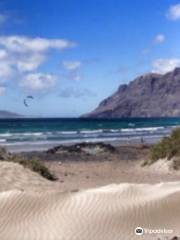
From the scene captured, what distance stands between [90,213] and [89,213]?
0.05 feet

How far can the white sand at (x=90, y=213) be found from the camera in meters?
8.82

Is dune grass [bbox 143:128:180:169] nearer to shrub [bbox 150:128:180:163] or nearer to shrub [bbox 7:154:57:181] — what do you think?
shrub [bbox 150:128:180:163]

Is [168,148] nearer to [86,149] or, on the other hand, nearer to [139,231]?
[86,149]

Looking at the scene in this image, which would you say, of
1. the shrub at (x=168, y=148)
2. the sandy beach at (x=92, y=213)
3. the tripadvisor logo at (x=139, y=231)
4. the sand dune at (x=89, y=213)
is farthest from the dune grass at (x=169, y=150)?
the tripadvisor logo at (x=139, y=231)

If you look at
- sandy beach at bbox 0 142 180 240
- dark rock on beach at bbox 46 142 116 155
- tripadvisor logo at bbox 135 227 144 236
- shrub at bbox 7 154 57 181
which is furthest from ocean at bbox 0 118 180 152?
tripadvisor logo at bbox 135 227 144 236

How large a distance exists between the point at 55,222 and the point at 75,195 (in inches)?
46.0

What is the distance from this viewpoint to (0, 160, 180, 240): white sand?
8820mm

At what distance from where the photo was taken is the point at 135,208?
32.2ft

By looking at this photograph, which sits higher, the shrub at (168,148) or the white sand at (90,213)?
the shrub at (168,148)

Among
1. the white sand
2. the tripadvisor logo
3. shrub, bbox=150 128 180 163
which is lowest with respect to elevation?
the tripadvisor logo

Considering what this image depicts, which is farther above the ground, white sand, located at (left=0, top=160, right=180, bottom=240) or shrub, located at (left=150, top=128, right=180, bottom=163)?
shrub, located at (left=150, top=128, right=180, bottom=163)

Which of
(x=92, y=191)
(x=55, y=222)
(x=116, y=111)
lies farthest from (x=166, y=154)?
(x=116, y=111)

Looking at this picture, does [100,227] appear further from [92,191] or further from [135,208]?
[92,191]

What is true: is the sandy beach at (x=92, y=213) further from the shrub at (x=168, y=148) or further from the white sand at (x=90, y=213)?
the shrub at (x=168, y=148)
